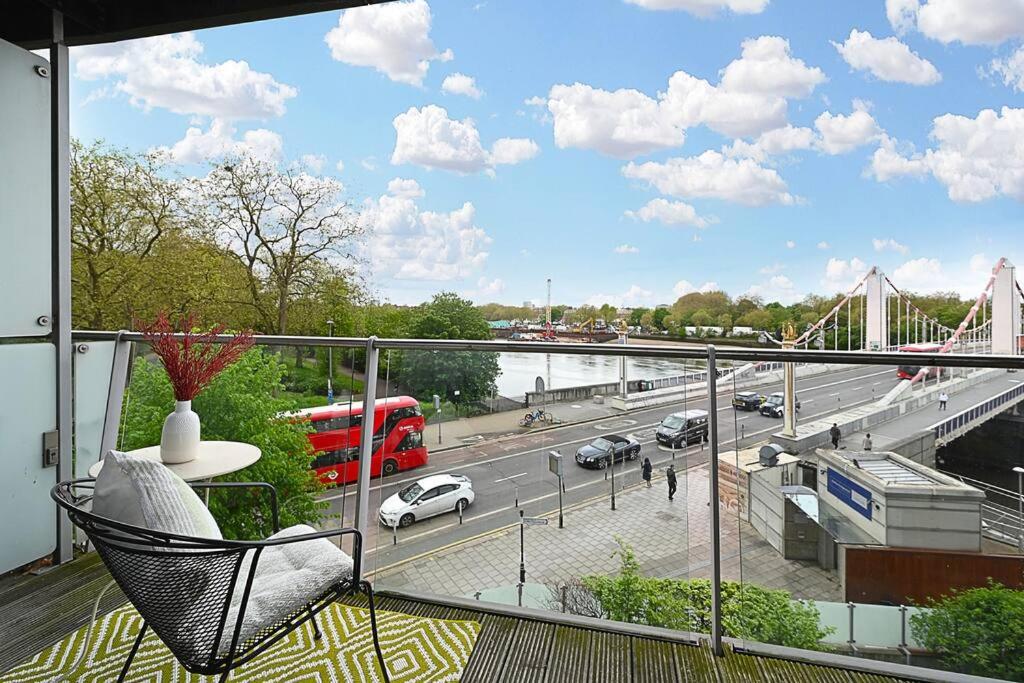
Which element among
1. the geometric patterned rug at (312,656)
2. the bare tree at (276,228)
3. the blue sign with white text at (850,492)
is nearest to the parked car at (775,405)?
the blue sign with white text at (850,492)

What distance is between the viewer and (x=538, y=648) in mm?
2027

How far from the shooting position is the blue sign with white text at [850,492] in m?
1.96

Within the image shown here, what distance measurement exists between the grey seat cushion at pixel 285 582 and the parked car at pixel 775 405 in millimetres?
1487

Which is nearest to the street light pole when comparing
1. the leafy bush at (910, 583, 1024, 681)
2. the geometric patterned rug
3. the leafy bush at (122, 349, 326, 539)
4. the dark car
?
the leafy bush at (122, 349, 326, 539)

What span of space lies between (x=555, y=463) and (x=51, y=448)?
7.79 feet

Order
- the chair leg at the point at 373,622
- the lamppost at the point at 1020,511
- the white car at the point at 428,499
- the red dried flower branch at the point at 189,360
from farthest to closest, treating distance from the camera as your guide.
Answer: the white car at the point at 428,499 → the red dried flower branch at the point at 189,360 → the lamppost at the point at 1020,511 → the chair leg at the point at 373,622

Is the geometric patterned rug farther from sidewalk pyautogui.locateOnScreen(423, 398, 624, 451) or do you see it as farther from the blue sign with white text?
the blue sign with white text

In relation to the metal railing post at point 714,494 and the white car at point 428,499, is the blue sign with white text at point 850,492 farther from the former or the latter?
the white car at point 428,499

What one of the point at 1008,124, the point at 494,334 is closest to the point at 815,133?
the point at 1008,124

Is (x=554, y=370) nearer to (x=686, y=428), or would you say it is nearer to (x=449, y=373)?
(x=449, y=373)

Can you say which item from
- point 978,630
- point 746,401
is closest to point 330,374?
point 746,401

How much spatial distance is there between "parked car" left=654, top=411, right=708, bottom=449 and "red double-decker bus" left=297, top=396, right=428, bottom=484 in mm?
980

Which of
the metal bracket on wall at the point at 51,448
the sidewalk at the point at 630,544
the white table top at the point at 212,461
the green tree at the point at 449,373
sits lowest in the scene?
the sidewalk at the point at 630,544

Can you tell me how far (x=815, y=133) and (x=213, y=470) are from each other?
118 feet
